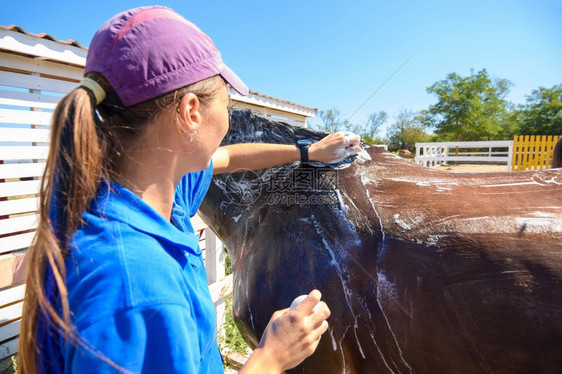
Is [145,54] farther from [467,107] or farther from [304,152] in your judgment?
[467,107]

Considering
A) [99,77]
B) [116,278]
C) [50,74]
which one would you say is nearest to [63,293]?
[116,278]

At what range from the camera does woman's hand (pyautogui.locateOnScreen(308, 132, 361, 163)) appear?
1519mm

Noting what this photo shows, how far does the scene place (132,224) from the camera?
28.6 inches

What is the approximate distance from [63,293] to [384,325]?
3.42 feet

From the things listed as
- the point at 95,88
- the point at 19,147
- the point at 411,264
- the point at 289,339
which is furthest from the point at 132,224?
the point at 19,147

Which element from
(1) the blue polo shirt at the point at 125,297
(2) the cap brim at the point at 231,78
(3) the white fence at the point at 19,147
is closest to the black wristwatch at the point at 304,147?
(2) the cap brim at the point at 231,78

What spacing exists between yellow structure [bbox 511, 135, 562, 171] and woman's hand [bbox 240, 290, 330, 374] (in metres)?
14.6

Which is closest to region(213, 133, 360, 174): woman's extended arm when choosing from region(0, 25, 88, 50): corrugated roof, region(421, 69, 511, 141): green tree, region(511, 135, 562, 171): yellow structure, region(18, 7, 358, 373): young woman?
region(18, 7, 358, 373): young woman

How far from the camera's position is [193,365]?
2.31ft

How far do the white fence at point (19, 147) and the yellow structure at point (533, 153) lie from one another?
1478cm

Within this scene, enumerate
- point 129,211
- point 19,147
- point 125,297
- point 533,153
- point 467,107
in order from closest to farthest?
point 125,297, point 129,211, point 19,147, point 533,153, point 467,107

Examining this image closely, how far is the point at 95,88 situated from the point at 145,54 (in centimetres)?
15

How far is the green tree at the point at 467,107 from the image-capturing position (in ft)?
90.1

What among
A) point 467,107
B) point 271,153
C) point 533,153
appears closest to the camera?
point 271,153
